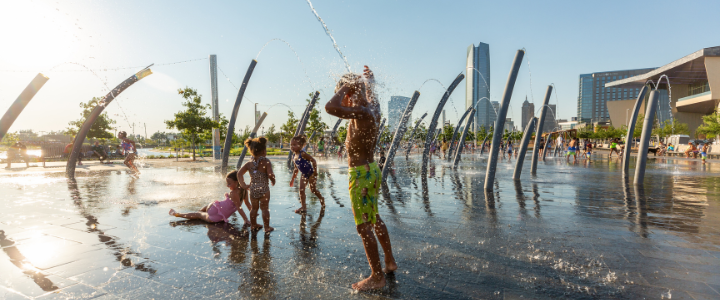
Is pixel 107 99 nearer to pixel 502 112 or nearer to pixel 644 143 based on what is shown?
pixel 502 112

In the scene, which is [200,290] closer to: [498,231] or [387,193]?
[498,231]

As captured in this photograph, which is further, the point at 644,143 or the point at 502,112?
the point at 644,143

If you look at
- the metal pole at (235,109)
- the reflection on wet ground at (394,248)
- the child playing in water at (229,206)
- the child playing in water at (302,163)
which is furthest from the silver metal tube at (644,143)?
the metal pole at (235,109)

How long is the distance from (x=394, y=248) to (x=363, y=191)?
50.7 inches

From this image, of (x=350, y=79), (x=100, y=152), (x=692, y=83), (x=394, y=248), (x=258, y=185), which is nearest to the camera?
(x=350, y=79)

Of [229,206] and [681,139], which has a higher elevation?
[681,139]

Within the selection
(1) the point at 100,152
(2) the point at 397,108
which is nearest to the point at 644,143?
(2) the point at 397,108

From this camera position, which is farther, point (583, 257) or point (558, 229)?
point (558, 229)

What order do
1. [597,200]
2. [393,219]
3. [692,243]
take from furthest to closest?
[597,200] < [393,219] < [692,243]

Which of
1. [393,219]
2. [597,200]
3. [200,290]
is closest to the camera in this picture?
[200,290]

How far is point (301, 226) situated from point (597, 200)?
21.0ft

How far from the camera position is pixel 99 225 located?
5621 millimetres

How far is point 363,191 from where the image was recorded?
3.36m

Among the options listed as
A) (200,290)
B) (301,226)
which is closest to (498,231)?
(301,226)
